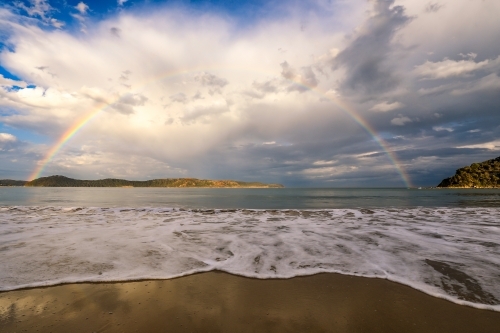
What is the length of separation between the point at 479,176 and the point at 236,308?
219 meters

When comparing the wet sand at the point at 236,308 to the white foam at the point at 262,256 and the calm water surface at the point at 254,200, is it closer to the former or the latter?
the white foam at the point at 262,256

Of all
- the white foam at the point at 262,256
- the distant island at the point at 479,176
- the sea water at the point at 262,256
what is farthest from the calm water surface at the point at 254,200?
the distant island at the point at 479,176

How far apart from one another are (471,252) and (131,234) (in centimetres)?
1548

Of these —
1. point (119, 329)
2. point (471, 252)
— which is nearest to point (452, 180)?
point (471, 252)

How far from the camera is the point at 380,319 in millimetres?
4715

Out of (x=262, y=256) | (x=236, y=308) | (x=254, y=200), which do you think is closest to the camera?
(x=236, y=308)

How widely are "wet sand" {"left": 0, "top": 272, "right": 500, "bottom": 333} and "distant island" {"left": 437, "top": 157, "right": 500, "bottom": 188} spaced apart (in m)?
211

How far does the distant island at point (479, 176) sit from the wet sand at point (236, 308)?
21076 centimetres

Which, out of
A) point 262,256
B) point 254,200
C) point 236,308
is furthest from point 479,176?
point 236,308

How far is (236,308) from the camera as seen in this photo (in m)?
5.18

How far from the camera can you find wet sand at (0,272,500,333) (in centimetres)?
448

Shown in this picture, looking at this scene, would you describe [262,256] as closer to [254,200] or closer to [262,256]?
[262,256]

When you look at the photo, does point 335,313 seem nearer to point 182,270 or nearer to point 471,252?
point 182,270

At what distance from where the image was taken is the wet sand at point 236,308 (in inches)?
176
